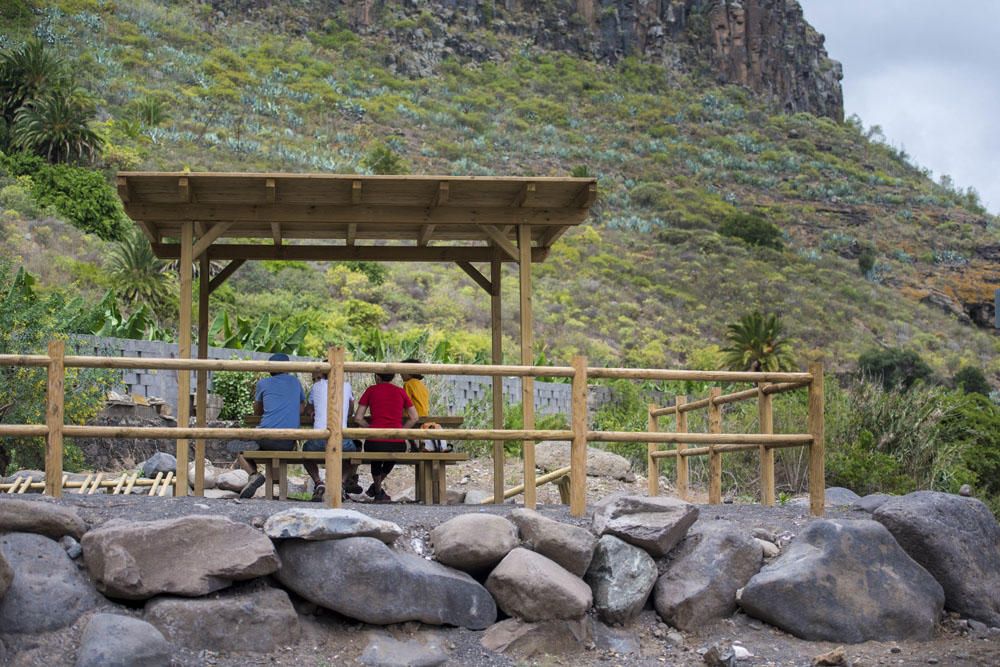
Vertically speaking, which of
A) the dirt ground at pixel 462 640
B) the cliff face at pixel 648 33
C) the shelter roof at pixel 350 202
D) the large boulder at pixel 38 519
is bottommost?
the dirt ground at pixel 462 640

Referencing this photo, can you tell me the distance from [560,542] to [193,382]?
11.1 metres

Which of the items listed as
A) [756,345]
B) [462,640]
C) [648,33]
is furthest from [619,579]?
[648,33]

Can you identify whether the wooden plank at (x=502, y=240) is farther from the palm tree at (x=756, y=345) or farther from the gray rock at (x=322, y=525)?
the palm tree at (x=756, y=345)

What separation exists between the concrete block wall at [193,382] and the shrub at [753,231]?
27684 mm

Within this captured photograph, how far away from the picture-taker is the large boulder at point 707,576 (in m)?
7.21

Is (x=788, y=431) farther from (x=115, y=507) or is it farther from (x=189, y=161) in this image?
(x=189, y=161)

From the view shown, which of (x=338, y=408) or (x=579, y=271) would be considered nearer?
(x=338, y=408)

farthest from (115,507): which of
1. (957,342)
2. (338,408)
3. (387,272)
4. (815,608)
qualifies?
(957,342)

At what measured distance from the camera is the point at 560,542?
23.5 feet

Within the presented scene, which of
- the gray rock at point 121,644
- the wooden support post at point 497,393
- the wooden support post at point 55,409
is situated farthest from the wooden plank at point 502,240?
the gray rock at point 121,644

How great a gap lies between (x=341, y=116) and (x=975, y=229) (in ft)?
110

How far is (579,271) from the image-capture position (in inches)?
1596

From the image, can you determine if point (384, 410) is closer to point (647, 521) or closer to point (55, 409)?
point (647, 521)

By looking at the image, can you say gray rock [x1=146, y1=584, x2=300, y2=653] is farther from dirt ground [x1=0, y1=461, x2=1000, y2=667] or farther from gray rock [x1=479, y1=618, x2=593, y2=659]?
gray rock [x1=479, y1=618, x2=593, y2=659]
